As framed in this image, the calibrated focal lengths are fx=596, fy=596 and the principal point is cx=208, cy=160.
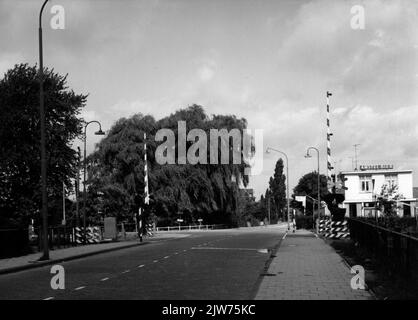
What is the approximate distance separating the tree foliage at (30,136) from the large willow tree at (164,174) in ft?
44.3

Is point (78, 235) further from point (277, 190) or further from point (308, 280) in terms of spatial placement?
point (277, 190)

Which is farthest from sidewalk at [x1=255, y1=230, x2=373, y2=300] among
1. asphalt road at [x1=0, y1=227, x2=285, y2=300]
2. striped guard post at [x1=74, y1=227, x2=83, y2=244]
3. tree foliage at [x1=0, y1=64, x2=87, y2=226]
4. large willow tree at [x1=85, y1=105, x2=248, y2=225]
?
large willow tree at [x1=85, y1=105, x2=248, y2=225]

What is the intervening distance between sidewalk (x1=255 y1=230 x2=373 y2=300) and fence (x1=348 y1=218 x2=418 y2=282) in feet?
2.95

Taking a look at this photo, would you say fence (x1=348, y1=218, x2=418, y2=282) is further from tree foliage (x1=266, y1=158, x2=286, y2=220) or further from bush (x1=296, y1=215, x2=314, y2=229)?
tree foliage (x1=266, y1=158, x2=286, y2=220)

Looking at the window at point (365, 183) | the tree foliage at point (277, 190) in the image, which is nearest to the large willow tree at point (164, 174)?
the window at point (365, 183)

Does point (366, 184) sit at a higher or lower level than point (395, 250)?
higher

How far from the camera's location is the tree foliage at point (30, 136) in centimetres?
3045

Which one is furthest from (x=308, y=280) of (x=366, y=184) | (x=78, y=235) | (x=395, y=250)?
(x=366, y=184)

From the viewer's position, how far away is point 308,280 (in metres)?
13.4

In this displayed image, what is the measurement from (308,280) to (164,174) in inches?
1650

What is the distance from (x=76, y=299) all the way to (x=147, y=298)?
1341 millimetres

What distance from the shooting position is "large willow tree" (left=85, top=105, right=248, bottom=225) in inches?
2111

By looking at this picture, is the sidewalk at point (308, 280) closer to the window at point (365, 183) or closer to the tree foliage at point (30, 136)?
the tree foliage at point (30, 136)
